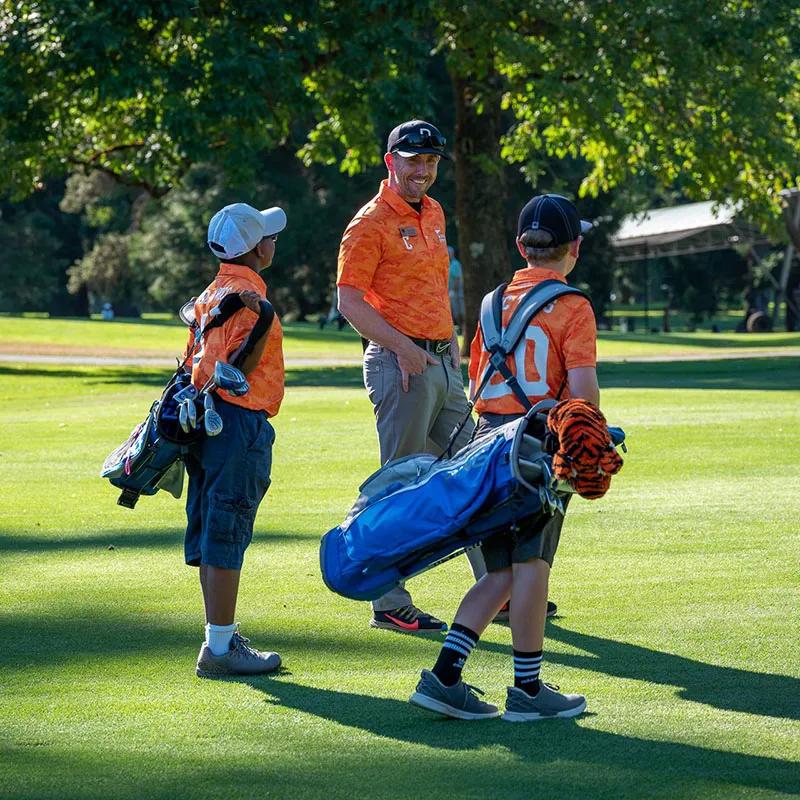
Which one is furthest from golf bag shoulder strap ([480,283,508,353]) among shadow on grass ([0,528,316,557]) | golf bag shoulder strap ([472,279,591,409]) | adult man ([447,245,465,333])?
adult man ([447,245,465,333])

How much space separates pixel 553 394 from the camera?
213 inches

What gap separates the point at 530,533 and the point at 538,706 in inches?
23.1

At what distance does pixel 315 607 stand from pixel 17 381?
19.9m

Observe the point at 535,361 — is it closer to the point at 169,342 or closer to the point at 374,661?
the point at 374,661

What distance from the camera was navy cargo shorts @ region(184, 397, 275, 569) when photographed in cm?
569

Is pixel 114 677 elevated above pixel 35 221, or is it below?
below

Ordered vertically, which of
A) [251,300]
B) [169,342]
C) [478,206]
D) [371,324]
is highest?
[478,206]

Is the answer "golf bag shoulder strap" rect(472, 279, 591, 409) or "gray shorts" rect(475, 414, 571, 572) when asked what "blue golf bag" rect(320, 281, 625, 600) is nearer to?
"golf bag shoulder strap" rect(472, 279, 591, 409)

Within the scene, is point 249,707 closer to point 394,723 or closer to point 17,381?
point 394,723

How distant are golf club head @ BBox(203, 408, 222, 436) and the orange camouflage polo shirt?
1003 mm

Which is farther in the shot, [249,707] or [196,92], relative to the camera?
[196,92]

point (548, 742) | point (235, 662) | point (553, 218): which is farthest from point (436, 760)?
point (553, 218)

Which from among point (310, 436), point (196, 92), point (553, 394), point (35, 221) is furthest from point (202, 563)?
point (35, 221)

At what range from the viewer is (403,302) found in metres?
6.61
